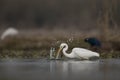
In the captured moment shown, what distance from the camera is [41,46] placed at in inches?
973

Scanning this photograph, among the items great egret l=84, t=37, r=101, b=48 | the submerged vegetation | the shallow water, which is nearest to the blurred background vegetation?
the submerged vegetation

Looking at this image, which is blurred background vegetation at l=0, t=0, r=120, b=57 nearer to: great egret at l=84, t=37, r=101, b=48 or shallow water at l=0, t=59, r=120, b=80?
great egret at l=84, t=37, r=101, b=48

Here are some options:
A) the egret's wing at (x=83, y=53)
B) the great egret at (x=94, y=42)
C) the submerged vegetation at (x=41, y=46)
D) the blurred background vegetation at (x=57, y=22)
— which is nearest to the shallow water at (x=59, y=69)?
the egret's wing at (x=83, y=53)

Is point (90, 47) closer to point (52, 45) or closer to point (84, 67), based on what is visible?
point (52, 45)

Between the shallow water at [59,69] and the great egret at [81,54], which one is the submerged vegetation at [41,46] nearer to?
the great egret at [81,54]

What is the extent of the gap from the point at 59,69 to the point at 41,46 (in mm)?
6855

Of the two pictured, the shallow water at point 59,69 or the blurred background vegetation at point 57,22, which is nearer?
the shallow water at point 59,69

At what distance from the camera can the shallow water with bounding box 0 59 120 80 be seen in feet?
52.4

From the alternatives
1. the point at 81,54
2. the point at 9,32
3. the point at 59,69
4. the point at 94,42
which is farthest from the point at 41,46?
the point at 59,69

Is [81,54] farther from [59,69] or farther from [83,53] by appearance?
[59,69]

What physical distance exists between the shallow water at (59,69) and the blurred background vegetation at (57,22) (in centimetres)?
218

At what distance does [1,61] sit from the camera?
68.0 feet

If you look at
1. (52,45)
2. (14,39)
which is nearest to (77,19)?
(14,39)

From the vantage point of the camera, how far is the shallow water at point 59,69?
15984mm
